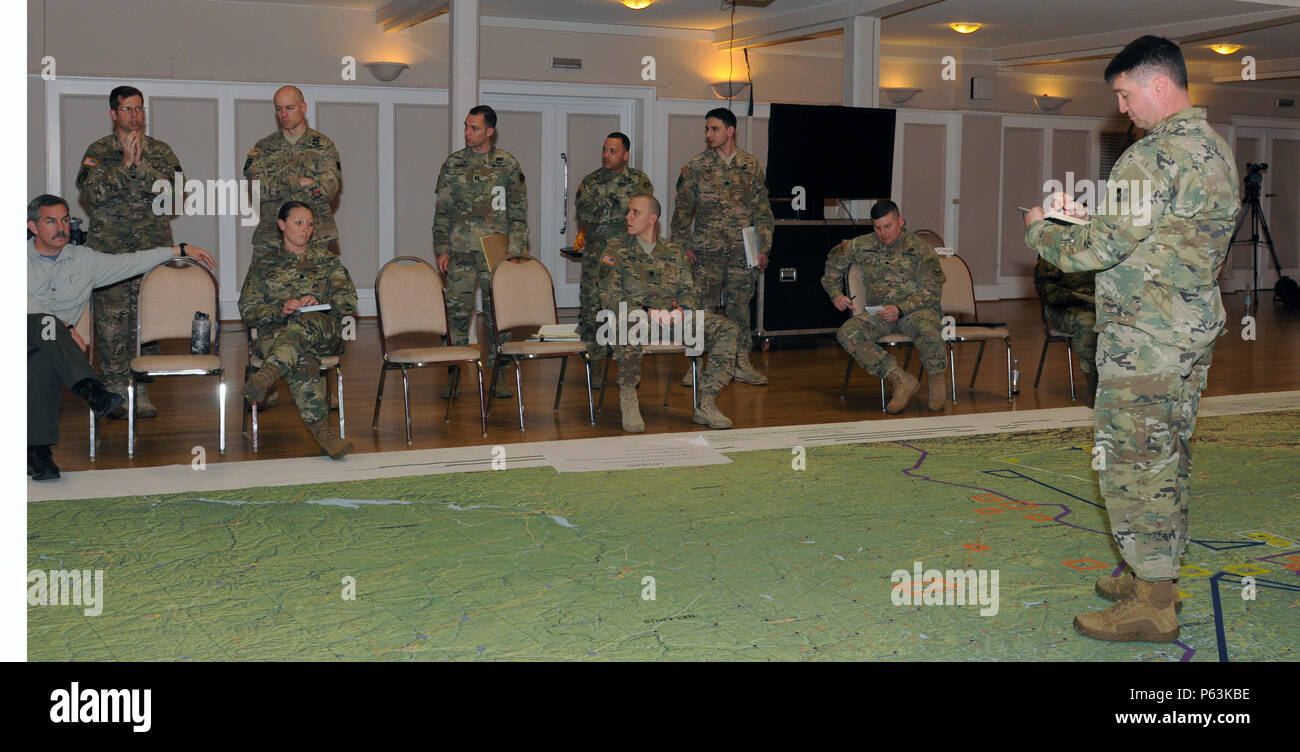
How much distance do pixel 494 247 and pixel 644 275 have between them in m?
1.23

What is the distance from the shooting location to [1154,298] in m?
3.38

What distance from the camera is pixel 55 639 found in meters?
3.39

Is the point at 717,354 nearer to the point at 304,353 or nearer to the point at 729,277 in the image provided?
the point at 729,277

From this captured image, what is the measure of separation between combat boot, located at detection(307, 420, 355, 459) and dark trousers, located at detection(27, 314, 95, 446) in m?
1.00

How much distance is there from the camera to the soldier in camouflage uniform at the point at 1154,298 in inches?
130

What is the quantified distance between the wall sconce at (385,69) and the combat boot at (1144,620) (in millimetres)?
9609

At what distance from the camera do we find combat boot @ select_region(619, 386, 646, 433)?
6.55m

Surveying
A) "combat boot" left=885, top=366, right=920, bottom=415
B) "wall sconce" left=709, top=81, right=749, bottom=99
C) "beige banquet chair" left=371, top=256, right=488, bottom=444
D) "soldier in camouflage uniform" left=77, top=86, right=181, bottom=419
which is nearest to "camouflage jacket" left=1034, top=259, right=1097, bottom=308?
"combat boot" left=885, top=366, right=920, bottom=415

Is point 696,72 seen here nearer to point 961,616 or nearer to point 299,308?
point 299,308

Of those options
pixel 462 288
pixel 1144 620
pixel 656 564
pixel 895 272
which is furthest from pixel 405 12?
pixel 1144 620

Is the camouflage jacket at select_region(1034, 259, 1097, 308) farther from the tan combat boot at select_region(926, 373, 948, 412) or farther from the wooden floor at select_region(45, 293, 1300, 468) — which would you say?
the tan combat boot at select_region(926, 373, 948, 412)

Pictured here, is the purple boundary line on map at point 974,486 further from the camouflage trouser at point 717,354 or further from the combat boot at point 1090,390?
Answer: the combat boot at point 1090,390

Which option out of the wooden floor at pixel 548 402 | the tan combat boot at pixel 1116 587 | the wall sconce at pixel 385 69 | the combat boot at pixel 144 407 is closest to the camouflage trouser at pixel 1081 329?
the wooden floor at pixel 548 402

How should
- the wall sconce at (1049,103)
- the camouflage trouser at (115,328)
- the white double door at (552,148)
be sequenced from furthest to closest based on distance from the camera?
1. the wall sconce at (1049,103)
2. the white double door at (552,148)
3. the camouflage trouser at (115,328)
